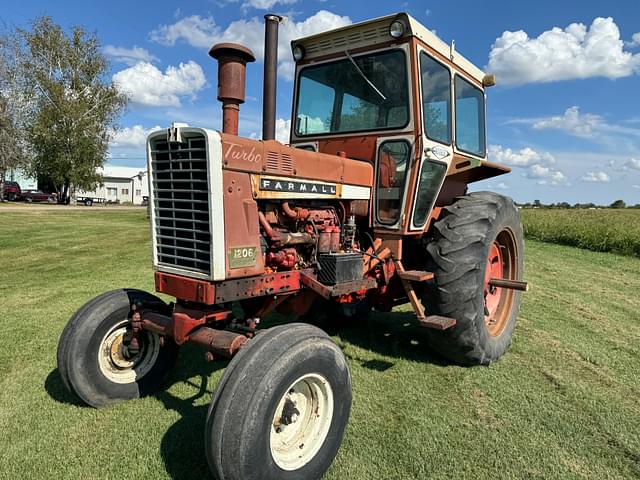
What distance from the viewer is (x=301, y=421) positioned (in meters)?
2.76

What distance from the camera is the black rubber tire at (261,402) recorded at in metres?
2.27

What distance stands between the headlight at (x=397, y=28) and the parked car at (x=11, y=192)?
43.1 metres

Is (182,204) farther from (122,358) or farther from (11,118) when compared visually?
(11,118)

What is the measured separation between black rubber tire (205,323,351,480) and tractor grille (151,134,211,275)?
680 millimetres

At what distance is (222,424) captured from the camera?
7.48 ft

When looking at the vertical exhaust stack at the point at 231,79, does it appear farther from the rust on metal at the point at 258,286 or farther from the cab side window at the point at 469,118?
the cab side window at the point at 469,118

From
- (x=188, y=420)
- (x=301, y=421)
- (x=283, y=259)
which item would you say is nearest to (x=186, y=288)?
(x=283, y=259)

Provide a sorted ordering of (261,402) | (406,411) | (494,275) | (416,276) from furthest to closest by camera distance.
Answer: (494,275) → (416,276) → (406,411) → (261,402)

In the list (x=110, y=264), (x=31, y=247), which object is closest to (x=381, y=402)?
(x=110, y=264)

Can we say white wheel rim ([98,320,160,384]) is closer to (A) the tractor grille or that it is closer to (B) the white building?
Answer: (A) the tractor grille

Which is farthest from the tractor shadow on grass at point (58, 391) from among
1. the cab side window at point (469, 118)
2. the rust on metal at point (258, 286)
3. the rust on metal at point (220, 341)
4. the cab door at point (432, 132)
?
the cab side window at point (469, 118)

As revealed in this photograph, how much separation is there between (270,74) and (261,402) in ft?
8.33

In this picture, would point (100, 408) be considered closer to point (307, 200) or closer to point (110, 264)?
point (307, 200)

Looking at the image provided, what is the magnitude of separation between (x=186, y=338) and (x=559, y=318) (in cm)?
494
